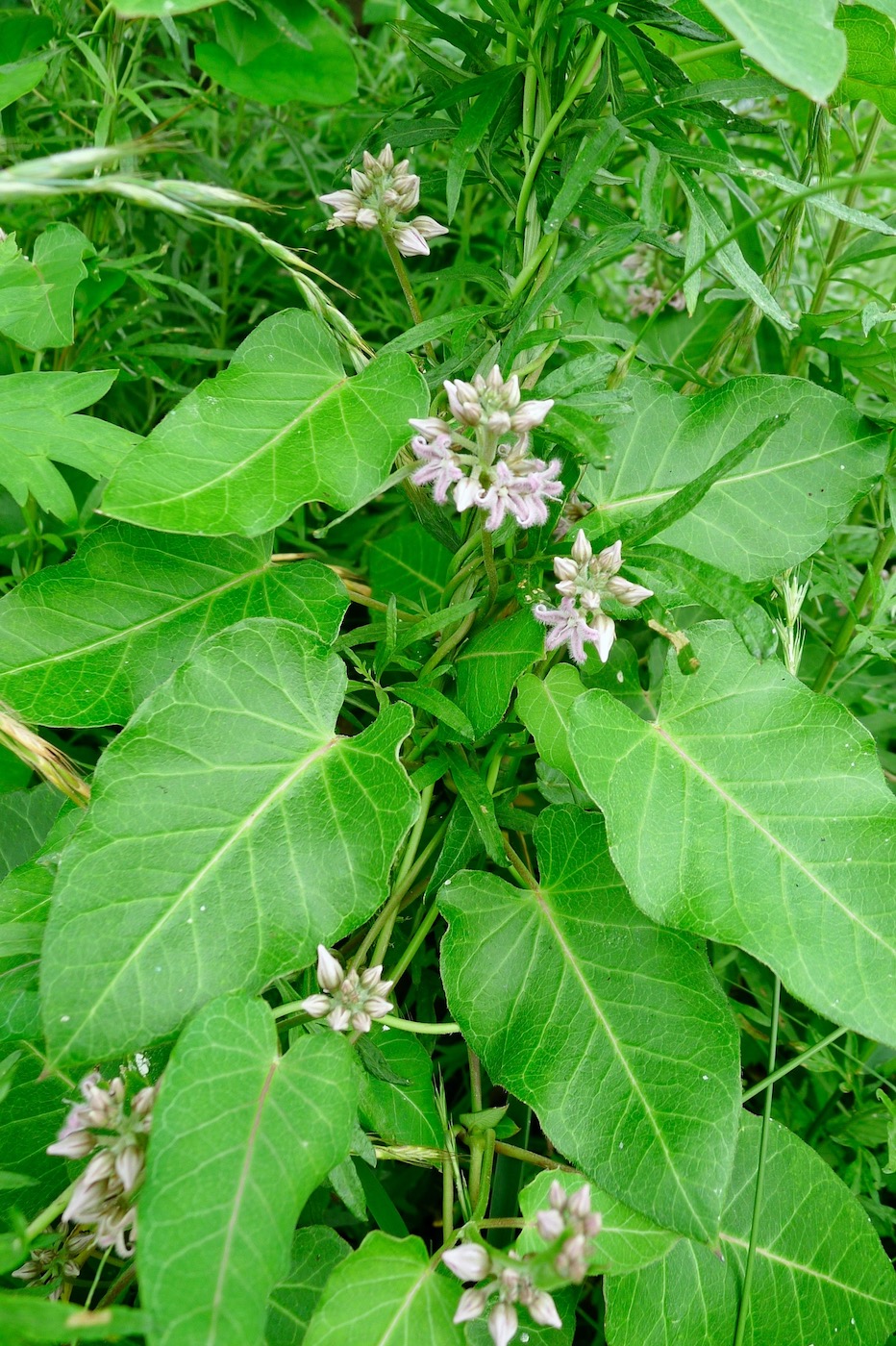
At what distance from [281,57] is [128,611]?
2.21 ft

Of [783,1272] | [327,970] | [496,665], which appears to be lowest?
[783,1272]

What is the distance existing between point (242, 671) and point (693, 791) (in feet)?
1.21

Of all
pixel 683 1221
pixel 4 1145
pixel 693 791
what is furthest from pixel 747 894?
pixel 4 1145

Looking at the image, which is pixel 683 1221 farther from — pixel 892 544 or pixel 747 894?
pixel 892 544

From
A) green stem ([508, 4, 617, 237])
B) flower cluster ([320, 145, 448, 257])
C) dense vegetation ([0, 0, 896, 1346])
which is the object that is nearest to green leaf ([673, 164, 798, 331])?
dense vegetation ([0, 0, 896, 1346])

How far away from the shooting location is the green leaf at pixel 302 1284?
2.21ft

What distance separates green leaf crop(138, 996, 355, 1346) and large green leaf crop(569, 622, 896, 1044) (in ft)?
0.86

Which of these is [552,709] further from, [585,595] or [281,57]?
[281,57]

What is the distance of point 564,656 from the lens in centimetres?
86

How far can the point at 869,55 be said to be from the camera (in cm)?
94

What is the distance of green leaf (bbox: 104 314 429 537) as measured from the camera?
0.71 m

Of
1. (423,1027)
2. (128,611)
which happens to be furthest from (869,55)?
(423,1027)

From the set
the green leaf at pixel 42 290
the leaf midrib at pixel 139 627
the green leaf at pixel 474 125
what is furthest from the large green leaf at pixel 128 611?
the green leaf at pixel 474 125

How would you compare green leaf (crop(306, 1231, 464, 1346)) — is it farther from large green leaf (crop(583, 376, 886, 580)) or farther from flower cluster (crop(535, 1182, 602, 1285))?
large green leaf (crop(583, 376, 886, 580))
